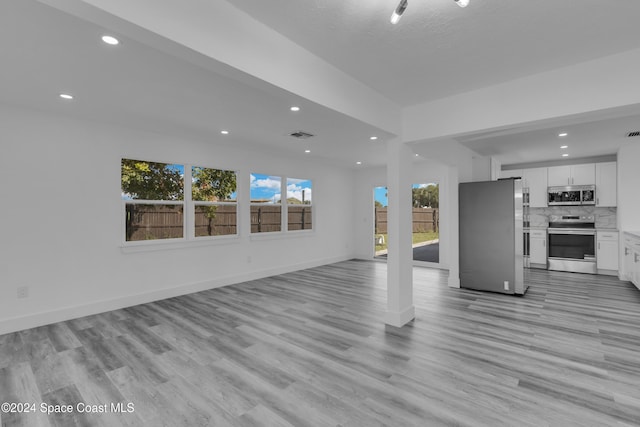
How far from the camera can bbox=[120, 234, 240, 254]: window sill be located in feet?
14.7

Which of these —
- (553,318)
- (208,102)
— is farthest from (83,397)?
(553,318)

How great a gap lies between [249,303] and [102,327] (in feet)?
5.75

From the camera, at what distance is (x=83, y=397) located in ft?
7.41

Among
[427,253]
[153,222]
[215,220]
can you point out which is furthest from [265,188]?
[427,253]

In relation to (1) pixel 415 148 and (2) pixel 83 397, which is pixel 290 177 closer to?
(1) pixel 415 148

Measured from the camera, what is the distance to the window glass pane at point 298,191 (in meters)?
7.11

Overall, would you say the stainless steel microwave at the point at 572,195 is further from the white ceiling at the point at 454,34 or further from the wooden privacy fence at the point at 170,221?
the wooden privacy fence at the point at 170,221

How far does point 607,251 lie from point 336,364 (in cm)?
650

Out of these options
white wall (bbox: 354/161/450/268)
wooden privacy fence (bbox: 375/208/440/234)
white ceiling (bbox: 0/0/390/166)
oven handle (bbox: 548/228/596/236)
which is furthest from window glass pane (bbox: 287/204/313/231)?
oven handle (bbox: 548/228/596/236)

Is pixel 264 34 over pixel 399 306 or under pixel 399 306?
over

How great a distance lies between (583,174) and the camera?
6473 mm

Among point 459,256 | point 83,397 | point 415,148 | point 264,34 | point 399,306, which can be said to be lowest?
point 83,397

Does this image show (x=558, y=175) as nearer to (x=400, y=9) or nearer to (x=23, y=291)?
(x=400, y=9)

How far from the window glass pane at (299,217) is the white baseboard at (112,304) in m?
1.26
